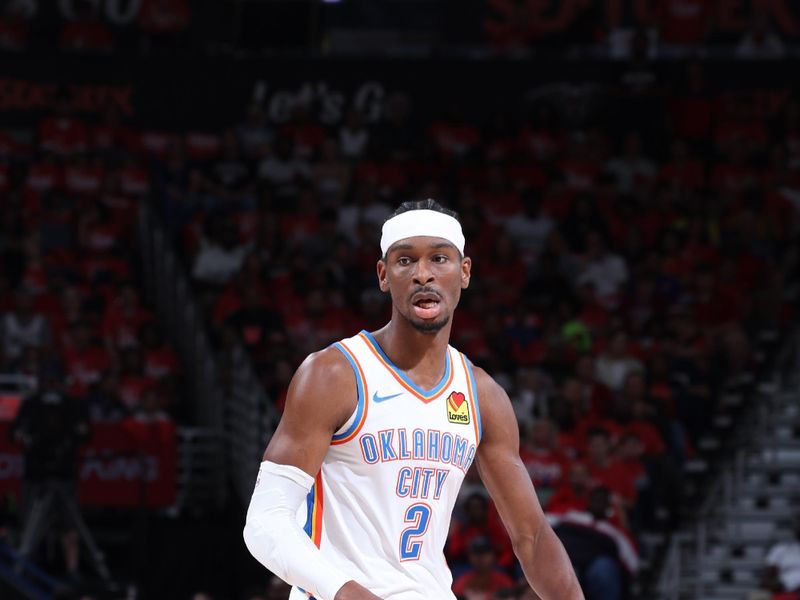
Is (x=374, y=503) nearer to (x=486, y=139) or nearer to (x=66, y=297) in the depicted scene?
(x=66, y=297)

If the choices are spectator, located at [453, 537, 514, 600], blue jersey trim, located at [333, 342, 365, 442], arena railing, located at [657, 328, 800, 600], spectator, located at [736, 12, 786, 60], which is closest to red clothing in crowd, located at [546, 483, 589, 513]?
spectator, located at [453, 537, 514, 600]

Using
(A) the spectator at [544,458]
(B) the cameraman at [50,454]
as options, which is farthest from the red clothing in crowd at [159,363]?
(A) the spectator at [544,458]

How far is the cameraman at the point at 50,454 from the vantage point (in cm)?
1204

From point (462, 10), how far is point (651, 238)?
4995 mm

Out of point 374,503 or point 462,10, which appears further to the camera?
point 462,10

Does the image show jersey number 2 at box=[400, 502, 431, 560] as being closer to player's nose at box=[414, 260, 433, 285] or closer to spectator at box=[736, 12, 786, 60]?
player's nose at box=[414, 260, 433, 285]

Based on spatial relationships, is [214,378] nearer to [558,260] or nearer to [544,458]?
[544,458]

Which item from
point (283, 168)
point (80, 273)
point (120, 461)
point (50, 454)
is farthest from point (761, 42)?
point (50, 454)

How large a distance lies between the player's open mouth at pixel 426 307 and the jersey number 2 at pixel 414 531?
595 mm

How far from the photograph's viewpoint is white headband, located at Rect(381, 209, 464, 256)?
477 cm

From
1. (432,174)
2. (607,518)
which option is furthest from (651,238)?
(607,518)

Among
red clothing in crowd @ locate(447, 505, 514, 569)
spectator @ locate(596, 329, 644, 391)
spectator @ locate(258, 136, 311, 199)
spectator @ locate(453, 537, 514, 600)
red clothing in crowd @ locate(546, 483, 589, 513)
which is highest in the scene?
spectator @ locate(258, 136, 311, 199)

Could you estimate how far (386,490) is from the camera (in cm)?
466

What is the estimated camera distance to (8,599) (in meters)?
11.5
